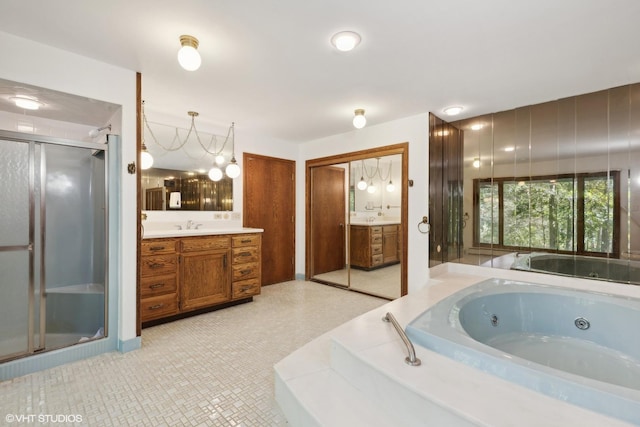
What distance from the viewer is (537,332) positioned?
88.8 inches

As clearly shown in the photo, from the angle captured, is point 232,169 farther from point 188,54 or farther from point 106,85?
point 188,54

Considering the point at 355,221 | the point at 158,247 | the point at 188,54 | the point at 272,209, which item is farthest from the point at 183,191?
the point at 355,221

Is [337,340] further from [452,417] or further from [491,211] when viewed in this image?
[491,211]

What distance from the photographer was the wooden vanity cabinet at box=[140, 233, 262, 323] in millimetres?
2588

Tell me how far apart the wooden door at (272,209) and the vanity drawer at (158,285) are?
137cm

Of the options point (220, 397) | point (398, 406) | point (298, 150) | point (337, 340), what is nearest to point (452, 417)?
point (398, 406)

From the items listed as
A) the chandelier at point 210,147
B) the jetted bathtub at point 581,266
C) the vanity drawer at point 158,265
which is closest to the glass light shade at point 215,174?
the chandelier at point 210,147

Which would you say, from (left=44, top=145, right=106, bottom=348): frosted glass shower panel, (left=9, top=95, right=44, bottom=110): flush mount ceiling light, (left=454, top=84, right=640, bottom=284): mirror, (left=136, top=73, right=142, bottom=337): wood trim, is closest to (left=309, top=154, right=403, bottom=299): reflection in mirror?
(left=454, top=84, right=640, bottom=284): mirror

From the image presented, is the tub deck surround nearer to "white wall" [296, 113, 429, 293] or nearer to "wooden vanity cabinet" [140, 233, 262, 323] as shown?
"white wall" [296, 113, 429, 293]

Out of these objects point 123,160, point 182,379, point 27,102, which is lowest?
point 182,379

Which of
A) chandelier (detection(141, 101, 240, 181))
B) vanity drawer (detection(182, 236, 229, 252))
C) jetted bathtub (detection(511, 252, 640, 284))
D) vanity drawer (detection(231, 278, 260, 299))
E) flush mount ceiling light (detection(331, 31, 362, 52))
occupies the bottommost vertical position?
vanity drawer (detection(231, 278, 260, 299))

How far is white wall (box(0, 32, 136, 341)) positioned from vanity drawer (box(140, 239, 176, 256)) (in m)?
0.34

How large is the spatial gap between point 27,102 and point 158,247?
1.49 meters

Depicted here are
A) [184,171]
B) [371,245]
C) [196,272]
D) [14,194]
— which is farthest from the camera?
[371,245]
